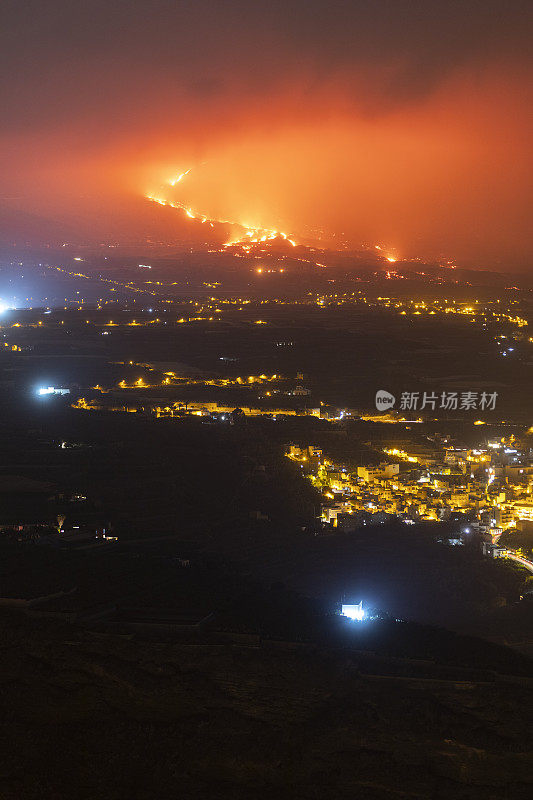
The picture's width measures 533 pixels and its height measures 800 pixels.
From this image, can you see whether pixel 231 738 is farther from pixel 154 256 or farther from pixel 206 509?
pixel 154 256

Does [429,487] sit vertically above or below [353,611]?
above

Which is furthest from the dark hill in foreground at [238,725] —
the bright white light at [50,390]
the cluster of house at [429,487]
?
the bright white light at [50,390]

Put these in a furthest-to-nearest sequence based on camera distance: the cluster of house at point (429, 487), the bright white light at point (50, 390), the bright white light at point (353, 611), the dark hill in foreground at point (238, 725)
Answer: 1. the bright white light at point (50, 390)
2. the cluster of house at point (429, 487)
3. the bright white light at point (353, 611)
4. the dark hill in foreground at point (238, 725)

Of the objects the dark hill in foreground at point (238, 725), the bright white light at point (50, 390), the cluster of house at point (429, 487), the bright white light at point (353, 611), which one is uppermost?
the bright white light at point (50, 390)

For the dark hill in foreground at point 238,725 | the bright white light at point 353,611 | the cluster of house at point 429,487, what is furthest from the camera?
the cluster of house at point 429,487

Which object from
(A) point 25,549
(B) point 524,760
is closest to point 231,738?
(B) point 524,760

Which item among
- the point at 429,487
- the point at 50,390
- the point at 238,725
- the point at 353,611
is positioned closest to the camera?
the point at 238,725

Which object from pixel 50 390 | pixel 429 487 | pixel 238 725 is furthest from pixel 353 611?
pixel 50 390

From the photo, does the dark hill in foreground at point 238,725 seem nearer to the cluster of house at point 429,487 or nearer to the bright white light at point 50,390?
the cluster of house at point 429,487

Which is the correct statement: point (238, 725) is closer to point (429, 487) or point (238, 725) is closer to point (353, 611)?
point (353, 611)
